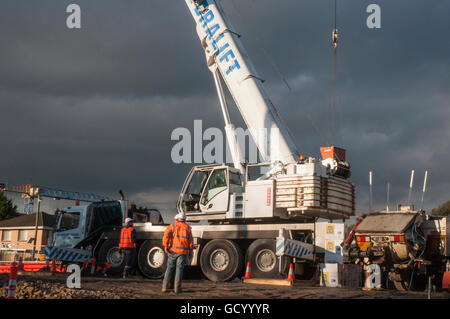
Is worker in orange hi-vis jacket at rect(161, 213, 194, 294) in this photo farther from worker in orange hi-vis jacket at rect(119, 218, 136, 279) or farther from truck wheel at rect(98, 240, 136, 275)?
truck wheel at rect(98, 240, 136, 275)

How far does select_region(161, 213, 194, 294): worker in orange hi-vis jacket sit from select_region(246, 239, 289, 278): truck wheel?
481cm

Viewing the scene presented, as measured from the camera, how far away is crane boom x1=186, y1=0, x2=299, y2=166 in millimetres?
16797

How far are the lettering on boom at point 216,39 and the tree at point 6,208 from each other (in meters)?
49.4

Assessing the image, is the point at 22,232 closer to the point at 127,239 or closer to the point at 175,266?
the point at 127,239

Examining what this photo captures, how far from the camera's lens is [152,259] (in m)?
18.2

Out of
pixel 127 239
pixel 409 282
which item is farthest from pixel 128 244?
pixel 409 282

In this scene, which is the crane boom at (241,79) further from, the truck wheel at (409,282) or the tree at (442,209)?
the tree at (442,209)

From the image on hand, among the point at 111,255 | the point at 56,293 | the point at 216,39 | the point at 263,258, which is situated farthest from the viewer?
the point at 111,255

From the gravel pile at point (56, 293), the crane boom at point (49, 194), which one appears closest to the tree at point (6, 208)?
the crane boom at point (49, 194)

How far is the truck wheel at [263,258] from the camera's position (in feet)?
50.6

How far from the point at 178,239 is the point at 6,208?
182 ft

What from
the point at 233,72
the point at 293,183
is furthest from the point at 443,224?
the point at 233,72
